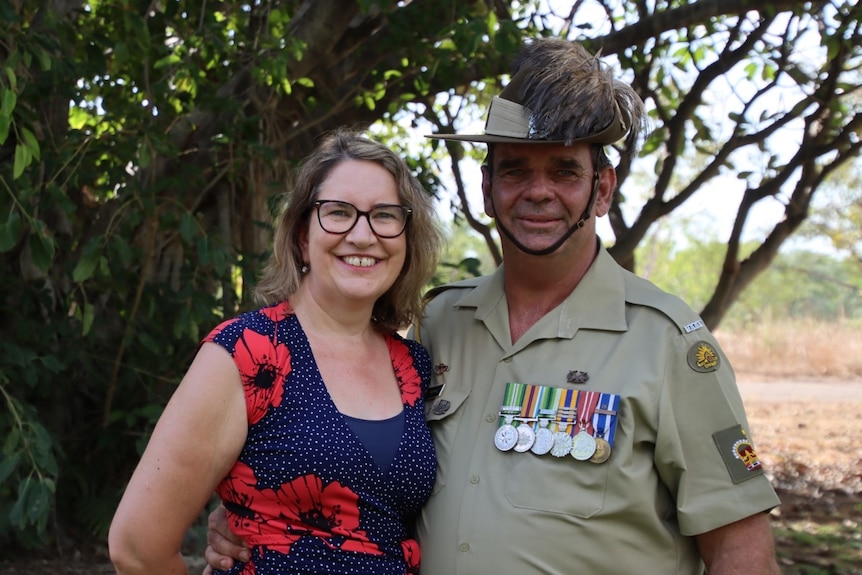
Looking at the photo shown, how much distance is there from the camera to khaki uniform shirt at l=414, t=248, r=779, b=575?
2295 millimetres

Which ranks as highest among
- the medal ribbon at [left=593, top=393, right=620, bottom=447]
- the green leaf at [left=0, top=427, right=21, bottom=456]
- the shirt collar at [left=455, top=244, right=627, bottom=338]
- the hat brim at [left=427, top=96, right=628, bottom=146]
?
the hat brim at [left=427, top=96, right=628, bottom=146]

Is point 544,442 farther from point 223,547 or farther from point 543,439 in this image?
point 223,547

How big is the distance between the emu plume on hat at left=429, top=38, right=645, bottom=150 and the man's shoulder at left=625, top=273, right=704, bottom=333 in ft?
1.23

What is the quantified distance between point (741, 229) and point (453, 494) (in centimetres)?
389

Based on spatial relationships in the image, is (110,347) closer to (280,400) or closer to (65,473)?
(65,473)

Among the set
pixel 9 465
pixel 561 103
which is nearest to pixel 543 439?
pixel 561 103

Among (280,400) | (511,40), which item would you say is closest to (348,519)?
(280,400)

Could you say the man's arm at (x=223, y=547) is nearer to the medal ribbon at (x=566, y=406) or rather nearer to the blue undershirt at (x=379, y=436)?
the blue undershirt at (x=379, y=436)

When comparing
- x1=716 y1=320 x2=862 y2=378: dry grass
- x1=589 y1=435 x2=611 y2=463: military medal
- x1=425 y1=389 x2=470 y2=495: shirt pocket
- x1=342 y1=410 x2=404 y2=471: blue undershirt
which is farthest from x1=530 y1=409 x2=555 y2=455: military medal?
x1=716 y1=320 x2=862 y2=378: dry grass

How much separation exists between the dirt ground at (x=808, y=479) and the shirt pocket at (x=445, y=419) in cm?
298

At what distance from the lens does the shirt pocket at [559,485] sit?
231 cm

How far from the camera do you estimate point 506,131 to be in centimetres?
258

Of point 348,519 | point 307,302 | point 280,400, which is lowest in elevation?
point 348,519

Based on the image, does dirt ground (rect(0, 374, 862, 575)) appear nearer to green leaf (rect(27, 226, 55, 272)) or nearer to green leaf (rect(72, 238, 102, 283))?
green leaf (rect(72, 238, 102, 283))
